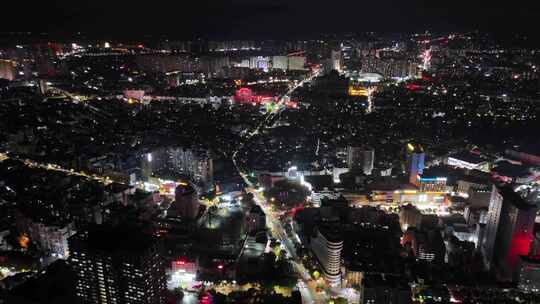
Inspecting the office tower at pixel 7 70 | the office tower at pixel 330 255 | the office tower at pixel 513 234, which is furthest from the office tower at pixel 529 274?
the office tower at pixel 7 70

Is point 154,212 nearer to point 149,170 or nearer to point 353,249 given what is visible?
point 149,170

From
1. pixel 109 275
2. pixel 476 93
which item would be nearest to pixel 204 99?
pixel 476 93

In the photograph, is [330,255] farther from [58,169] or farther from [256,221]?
[58,169]

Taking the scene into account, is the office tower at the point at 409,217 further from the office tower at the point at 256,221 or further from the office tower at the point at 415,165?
the office tower at the point at 256,221

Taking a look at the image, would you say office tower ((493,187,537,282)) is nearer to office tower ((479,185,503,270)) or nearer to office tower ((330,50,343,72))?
office tower ((479,185,503,270))

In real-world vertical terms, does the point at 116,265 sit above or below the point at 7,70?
below

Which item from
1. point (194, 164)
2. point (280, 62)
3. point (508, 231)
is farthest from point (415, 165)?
point (280, 62)

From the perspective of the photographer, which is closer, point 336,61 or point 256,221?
point 256,221
